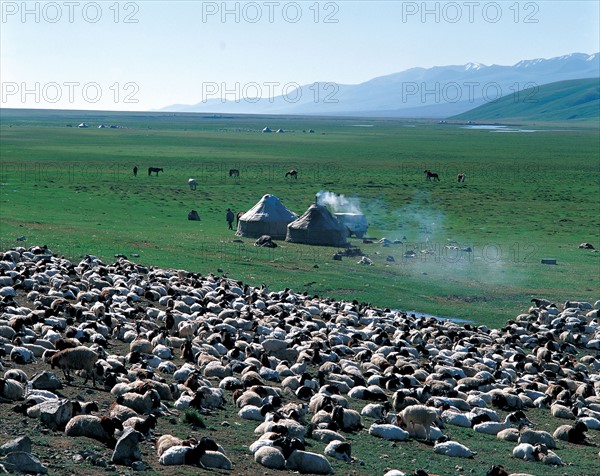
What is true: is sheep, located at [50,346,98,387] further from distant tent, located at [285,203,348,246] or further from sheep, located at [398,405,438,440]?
distant tent, located at [285,203,348,246]

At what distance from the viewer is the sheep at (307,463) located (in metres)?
Result: 12.3

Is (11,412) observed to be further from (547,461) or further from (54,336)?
(547,461)

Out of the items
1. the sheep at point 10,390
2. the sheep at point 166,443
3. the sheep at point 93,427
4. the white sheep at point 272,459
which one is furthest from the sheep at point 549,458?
the sheep at point 10,390

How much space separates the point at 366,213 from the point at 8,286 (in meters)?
29.6

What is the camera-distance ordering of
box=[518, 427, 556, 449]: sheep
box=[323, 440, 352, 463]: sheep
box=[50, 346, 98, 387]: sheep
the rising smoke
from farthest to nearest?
the rising smoke < box=[50, 346, 98, 387]: sheep < box=[518, 427, 556, 449]: sheep < box=[323, 440, 352, 463]: sheep

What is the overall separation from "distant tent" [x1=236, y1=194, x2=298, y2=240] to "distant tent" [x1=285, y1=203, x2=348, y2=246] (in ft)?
4.16

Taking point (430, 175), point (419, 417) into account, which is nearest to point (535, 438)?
point (419, 417)

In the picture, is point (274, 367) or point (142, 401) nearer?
point (142, 401)

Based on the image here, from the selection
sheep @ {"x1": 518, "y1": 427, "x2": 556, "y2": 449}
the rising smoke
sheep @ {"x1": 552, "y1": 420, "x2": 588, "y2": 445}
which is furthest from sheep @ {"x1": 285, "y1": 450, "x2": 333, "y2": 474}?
the rising smoke

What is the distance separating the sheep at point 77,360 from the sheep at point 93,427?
3.00 metres

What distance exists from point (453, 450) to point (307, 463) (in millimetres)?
2634

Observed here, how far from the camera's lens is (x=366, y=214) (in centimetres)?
5138

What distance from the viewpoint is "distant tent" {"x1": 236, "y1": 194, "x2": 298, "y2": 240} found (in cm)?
4109

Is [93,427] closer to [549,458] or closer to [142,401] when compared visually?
[142,401]
